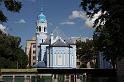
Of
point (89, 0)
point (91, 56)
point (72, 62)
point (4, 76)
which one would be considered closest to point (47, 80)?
point (4, 76)

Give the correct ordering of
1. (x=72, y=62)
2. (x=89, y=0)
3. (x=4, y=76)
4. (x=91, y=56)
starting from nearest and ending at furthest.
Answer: (x=89, y=0), (x=4, y=76), (x=91, y=56), (x=72, y=62)

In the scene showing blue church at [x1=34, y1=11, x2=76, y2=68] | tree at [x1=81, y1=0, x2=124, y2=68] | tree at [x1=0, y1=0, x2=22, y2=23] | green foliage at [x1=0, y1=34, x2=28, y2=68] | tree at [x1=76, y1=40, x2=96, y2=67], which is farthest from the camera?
blue church at [x1=34, y1=11, x2=76, y2=68]

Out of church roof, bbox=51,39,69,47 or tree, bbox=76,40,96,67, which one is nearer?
tree, bbox=76,40,96,67

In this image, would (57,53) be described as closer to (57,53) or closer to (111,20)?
(57,53)

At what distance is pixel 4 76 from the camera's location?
6575 cm

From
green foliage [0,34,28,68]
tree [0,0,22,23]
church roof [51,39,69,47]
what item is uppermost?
church roof [51,39,69,47]

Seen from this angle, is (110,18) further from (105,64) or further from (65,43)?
(65,43)

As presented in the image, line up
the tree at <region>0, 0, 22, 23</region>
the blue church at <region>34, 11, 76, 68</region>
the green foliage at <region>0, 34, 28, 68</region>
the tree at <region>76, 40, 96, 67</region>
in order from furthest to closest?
the blue church at <region>34, 11, 76, 68</region>
the tree at <region>76, 40, 96, 67</region>
the green foliage at <region>0, 34, 28, 68</region>
the tree at <region>0, 0, 22, 23</region>

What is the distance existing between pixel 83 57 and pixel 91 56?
303cm

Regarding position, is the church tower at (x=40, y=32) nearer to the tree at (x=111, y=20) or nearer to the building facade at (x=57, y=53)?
the building facade at (x=57, y=53)

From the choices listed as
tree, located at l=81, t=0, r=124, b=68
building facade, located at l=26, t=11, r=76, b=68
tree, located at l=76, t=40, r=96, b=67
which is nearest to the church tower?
building facade, located at l=26, t=11, r=76, b=68

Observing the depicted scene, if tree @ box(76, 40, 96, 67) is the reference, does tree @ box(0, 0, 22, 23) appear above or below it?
below

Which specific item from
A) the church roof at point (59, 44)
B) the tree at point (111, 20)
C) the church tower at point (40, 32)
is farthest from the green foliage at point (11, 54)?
the tree at point (111, 20)

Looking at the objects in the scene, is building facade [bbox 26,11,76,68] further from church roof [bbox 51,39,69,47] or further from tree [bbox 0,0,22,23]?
tree [bbox 0,0,22,23]
